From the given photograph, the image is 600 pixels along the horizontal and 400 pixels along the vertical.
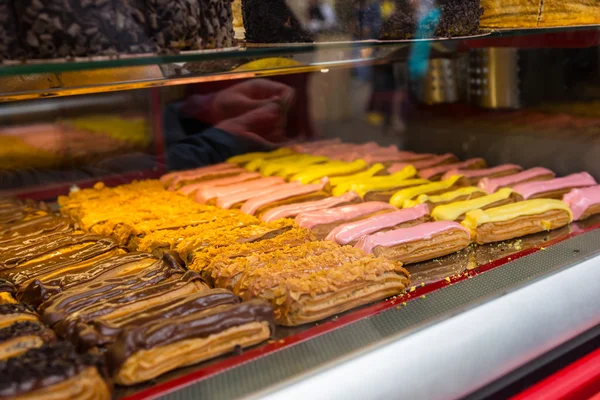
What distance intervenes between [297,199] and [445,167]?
961mm

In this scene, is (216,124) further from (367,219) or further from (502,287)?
(502,287)

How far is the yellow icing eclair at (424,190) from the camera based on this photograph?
9.30ft

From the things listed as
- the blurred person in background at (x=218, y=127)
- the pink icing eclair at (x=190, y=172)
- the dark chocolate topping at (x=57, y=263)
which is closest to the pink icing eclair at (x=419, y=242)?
the dark chocolate topping at (x=57, y=263)

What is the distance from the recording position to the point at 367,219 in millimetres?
2494

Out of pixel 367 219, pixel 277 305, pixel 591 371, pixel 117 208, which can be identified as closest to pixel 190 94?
pixel 117 208

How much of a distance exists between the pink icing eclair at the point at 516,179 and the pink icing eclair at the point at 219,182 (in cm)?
111

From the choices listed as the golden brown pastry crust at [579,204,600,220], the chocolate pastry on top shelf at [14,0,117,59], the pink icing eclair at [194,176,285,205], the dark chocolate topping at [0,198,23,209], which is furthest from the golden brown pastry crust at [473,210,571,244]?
the dark chocolate topping at [0,198,23,209]

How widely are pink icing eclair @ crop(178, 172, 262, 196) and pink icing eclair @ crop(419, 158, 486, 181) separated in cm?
85

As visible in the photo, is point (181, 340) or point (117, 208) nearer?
point (181, 340)

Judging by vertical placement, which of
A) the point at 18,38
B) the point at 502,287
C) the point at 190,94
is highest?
the point at 18,38

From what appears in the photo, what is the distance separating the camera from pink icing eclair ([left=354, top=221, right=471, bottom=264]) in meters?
2.24

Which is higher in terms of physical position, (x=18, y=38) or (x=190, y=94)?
(x=18, y=38)

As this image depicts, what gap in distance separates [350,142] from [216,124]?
914mm

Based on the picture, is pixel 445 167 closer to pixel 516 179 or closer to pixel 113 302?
pixel 516 179
